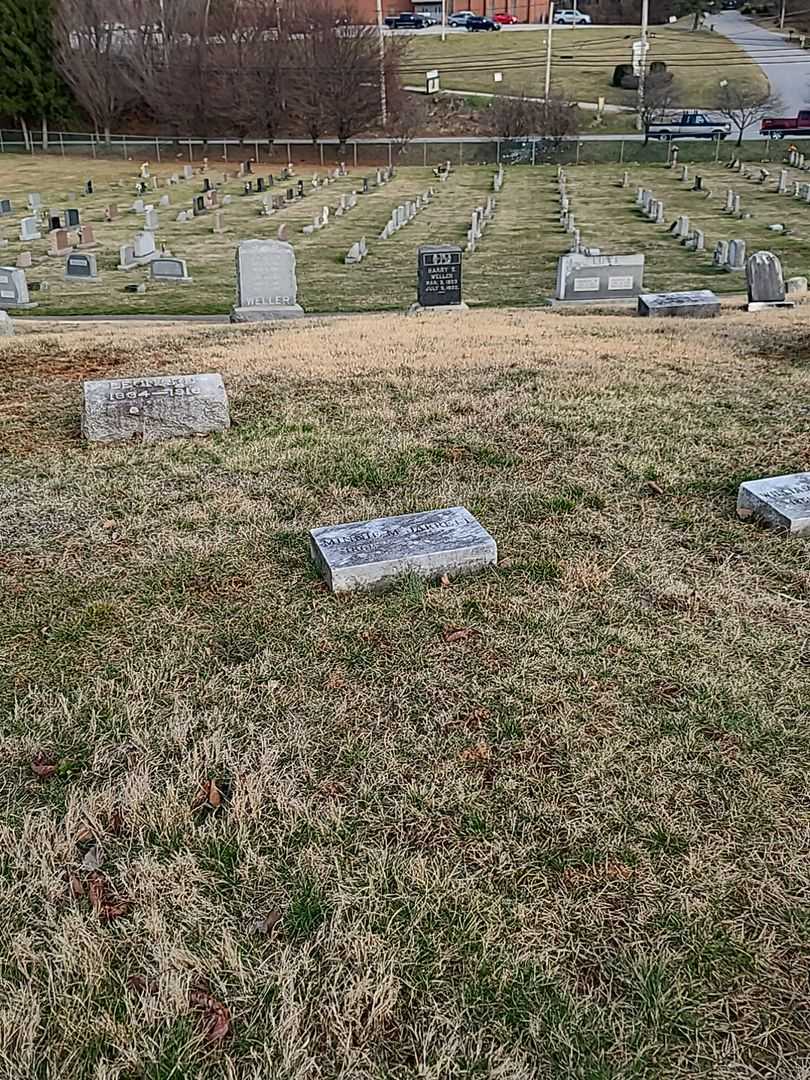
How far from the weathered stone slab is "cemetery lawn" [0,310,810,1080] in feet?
24.4

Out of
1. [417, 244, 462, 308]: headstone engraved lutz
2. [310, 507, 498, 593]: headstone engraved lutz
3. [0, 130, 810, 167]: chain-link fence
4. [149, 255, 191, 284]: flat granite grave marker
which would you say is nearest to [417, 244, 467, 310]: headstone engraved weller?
[417, 244, 462, 308]: headstone engraved lutz

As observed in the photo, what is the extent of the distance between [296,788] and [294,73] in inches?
2134

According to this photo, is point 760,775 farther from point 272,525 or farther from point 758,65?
point 758,65

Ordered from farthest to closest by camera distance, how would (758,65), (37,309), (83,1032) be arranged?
(758,65), (37,309), (83,1032)

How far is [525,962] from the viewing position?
8.08ft

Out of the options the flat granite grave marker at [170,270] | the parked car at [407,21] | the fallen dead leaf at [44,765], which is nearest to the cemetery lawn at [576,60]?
the parked car at [407,21]

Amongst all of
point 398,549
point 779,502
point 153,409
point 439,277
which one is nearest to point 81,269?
point 439,277

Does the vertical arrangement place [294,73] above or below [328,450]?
above

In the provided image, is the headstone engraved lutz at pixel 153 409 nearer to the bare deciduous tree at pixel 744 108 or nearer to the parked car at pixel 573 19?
the bare deciduous tree at pixel 744 108

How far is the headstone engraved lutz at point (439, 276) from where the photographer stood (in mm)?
15406

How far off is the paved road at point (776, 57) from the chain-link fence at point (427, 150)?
13526mm

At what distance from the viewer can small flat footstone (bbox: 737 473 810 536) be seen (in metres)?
4.87

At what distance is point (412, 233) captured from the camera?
90.2 ft

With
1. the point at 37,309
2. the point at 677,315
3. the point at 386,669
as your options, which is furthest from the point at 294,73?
the point at 386,669
